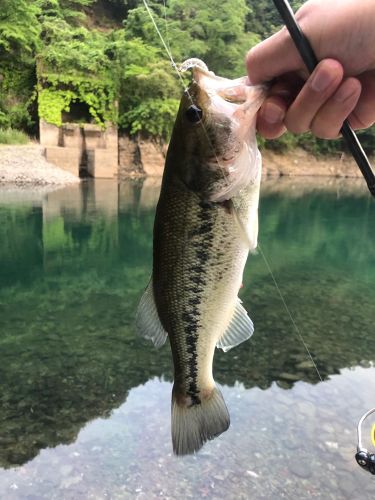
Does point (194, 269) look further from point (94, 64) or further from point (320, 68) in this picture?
point (94, 64)

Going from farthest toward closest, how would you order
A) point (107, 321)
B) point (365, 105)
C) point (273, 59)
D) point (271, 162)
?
1. point (271, 162)
2. point (107, 321)
3. point (365, 105)
4. point (273, 59)

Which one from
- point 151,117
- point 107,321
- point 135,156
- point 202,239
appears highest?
point 202,239

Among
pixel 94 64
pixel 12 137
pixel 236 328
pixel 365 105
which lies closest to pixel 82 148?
pixel 12 137

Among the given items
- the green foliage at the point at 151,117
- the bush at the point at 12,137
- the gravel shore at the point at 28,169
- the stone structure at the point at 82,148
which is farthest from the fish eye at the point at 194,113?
the green foliage at the point at 151,117

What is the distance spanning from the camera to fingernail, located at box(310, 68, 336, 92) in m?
1.75

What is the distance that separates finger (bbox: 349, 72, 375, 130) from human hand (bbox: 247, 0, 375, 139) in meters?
0.01

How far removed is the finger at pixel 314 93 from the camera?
175 cm

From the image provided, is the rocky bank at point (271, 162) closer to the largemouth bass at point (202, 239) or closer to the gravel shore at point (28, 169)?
the gravel shore at point (28, 169)

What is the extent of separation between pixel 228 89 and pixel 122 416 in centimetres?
489

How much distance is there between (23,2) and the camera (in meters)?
27.4

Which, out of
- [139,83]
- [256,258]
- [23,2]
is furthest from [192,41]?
[256,258]

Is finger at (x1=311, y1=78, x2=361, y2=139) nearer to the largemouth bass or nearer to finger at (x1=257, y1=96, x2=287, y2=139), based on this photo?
finger at (x1=257, y1=96, x2=287, y2=139)

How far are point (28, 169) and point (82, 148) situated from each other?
189 inches

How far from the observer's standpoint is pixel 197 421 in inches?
85.0
